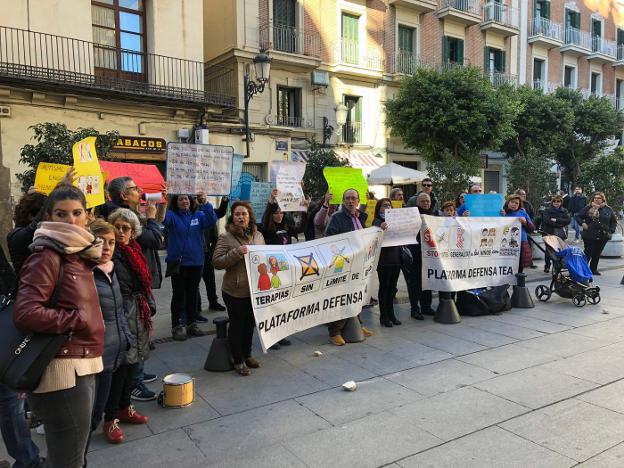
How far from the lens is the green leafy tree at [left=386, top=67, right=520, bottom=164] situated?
731 inches

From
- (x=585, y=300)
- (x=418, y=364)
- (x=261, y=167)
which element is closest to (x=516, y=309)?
(x=585, y=300)

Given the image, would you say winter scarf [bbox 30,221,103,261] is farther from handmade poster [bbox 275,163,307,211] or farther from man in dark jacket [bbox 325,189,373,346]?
handmade poster [bbox 275,163,307,211]

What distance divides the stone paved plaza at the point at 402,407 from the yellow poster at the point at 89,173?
A: 6.04 feet

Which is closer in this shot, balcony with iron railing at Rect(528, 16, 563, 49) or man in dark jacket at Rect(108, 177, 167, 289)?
man in dark jacket at Rect(108, 177, 167, 289)

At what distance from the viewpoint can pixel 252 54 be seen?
1745cm

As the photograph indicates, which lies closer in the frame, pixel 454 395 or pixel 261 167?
pixel 454 395

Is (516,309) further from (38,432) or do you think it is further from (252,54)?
(252,54)

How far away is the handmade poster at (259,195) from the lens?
7.83 m

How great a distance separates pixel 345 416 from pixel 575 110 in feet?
85.4

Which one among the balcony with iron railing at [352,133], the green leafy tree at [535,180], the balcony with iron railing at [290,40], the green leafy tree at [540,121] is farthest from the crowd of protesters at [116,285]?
the green leafy tree at [540,121]

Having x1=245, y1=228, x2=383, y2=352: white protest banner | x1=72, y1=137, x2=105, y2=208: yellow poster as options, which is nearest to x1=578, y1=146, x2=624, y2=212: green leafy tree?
x1=245, y1=228, x2=383, y2=352: white protest banner

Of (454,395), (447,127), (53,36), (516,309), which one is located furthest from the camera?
(447,127)

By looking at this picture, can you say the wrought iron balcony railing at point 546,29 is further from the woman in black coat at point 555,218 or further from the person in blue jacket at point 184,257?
the person in blue jacket at point 184,257

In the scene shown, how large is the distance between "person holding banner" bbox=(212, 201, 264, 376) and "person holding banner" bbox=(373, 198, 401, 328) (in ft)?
7.53
